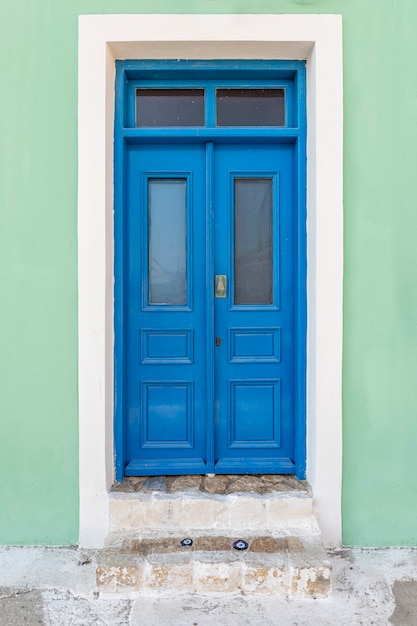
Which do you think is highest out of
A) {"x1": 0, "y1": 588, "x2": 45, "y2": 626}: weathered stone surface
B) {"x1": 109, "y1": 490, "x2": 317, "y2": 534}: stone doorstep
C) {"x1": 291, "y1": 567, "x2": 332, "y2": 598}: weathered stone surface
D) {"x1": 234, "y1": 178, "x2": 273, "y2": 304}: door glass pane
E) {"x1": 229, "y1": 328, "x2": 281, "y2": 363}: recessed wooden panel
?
{"x1": 234, "y1": 178, "x2": 273, "y2": 304}: door glass pane

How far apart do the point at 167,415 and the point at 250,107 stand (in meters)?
2.23

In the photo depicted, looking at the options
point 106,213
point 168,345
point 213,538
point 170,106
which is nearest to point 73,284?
point 106,213

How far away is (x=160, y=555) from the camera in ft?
8.57

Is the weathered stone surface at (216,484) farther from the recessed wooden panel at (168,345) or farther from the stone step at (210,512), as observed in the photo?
the recessed wooden panel at (168,345)

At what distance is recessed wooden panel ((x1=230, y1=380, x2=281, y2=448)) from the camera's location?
330 centimetres

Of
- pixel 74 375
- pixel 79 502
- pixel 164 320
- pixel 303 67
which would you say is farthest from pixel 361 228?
pixel 79 502

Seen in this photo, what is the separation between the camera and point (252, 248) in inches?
131

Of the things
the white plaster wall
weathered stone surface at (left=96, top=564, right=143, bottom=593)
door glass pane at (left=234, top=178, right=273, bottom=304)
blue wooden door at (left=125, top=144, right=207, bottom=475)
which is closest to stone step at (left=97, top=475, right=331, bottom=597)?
weathered stone surface at (left=96, top=564, right=143, bottom=593)

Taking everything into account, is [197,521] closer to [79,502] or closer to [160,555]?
[160,555]

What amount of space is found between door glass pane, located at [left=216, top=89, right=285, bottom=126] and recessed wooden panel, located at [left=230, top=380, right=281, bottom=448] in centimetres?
182

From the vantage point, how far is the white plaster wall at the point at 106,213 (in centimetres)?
293

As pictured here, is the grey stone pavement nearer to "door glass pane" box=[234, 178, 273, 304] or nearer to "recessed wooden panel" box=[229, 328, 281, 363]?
"recessed wooden panel" box=[229, 328, 281, 363]

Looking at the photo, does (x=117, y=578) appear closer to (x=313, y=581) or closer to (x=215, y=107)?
(x=313, y=581)

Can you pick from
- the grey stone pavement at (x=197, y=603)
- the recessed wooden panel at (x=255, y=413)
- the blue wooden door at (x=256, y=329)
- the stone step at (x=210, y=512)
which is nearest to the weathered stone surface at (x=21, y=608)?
the grey stone pavement at (x=197, y=603)
